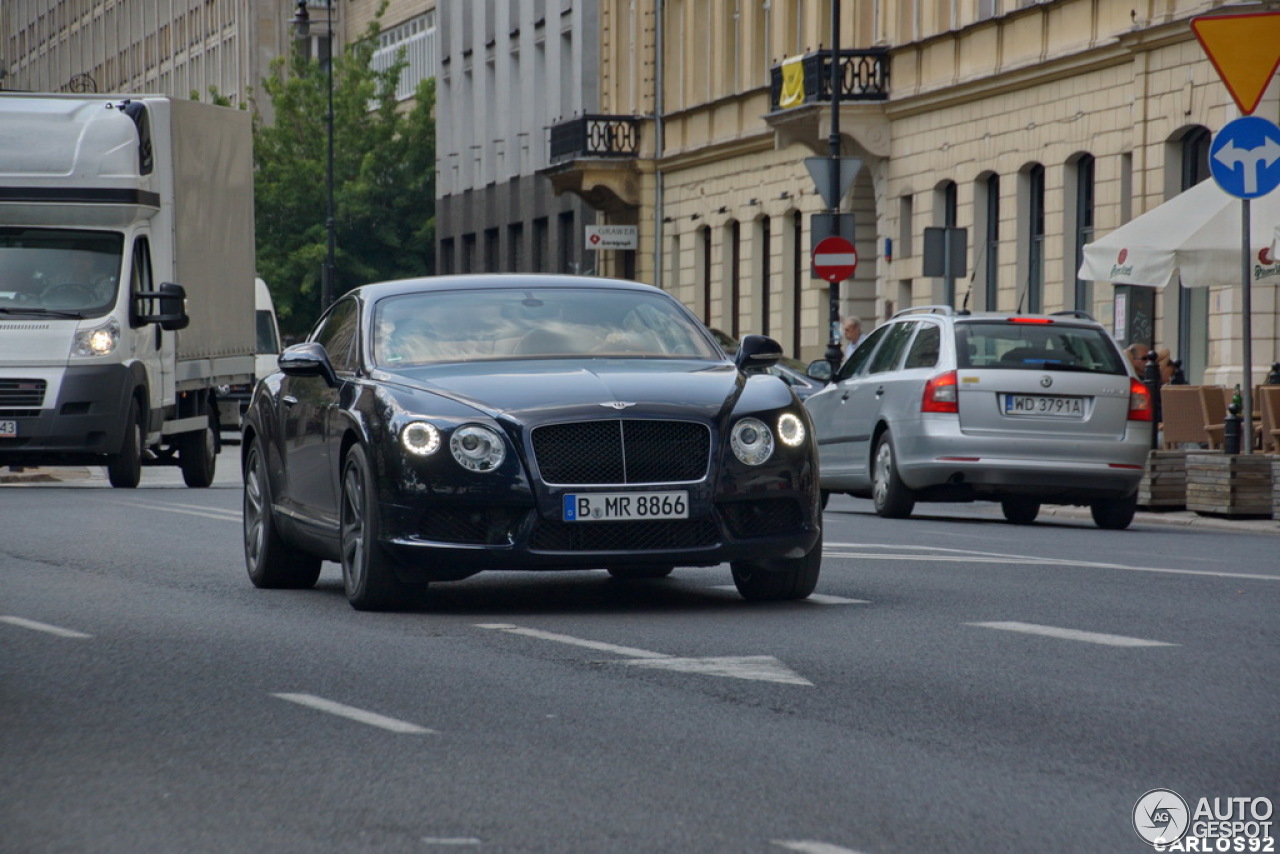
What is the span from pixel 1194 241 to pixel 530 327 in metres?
11.4

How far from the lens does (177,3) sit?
11038 centimetres

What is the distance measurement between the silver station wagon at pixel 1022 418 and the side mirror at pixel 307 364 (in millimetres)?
Answer: 7953

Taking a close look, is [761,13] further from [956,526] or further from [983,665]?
[983,665]

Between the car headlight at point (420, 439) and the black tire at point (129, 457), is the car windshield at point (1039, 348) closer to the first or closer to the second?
the black tire at point (129, 457)

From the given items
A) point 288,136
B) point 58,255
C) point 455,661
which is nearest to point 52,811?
point 455,661

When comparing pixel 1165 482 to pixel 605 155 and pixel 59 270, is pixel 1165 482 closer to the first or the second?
pixel 59 270

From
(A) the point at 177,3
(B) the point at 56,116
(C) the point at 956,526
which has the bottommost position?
(C) the point at 956,526

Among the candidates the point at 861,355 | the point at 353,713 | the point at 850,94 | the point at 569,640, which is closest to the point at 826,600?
the point at 569,640

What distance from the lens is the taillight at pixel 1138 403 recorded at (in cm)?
1912

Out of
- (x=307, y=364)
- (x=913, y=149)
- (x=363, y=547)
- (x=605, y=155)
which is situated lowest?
(x=363, y=547)

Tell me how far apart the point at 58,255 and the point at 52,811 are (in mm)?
17704

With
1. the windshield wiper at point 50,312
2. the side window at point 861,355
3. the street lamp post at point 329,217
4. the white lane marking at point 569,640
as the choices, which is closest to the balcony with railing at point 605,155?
the street lamp post at point 329,217

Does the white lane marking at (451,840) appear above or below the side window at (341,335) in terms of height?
below

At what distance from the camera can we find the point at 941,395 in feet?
63.1
